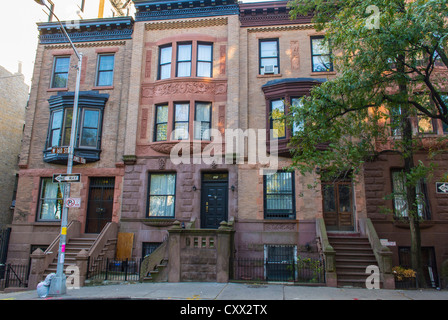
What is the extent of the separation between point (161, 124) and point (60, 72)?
7.37 meters

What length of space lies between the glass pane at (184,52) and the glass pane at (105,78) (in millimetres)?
4102

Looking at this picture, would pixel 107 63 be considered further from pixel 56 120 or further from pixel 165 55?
pixel 56 120

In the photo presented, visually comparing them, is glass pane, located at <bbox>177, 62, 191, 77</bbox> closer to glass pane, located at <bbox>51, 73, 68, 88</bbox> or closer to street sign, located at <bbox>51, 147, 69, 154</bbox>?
glass pane, located at <bbox>51, 73, 68, 88</bbox>

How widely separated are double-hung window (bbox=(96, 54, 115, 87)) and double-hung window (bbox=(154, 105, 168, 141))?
11.4 feet

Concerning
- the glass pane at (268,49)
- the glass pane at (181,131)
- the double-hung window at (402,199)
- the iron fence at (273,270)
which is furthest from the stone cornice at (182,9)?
the iron fence at (273,270)

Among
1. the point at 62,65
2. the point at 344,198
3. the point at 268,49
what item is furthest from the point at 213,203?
the point at 62,65


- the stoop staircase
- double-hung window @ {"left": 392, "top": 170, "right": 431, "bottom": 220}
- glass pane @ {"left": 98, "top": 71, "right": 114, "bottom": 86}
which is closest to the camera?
the stoop staircase

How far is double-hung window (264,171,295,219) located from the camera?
55.5 ft

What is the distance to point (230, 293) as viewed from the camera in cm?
1095

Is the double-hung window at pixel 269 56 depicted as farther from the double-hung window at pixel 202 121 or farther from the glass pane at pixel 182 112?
the glass pane at pixel 182 112

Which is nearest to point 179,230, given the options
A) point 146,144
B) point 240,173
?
point 240,173

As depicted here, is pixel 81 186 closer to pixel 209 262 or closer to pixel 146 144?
pixel 146 144

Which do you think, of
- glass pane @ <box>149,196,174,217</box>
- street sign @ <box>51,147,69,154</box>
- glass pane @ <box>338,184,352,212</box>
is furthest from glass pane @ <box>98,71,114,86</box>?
glass pane @ <box>338,184,352,212</box>

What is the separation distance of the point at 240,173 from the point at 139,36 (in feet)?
32.0
